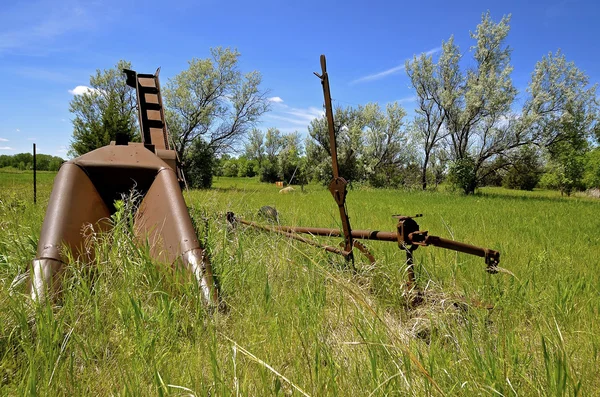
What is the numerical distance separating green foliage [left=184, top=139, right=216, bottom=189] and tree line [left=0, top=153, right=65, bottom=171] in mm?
33257

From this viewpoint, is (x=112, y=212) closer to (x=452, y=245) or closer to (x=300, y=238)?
(x=300, y=238)

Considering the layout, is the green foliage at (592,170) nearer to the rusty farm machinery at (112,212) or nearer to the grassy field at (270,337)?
the grassy field at (270,337)

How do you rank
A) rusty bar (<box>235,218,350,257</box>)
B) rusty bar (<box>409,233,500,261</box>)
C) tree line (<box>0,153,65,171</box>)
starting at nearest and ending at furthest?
1. rusty bar (<box>409,233,500,261</box>)
2. rusty bar (<box>235,218,350,257</box>)
3. tree line (<box>0,153,65,171</box>)

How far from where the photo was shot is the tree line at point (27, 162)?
54.2 m

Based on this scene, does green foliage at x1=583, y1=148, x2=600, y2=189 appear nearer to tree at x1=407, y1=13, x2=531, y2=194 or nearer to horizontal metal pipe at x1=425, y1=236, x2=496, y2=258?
tree at x1=407, y1=13, x2=531, y2=194

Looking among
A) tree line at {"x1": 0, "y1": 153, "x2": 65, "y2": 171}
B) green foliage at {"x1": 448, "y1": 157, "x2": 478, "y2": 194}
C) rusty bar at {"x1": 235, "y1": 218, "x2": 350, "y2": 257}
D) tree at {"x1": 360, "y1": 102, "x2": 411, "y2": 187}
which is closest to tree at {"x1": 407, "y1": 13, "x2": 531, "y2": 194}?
green foliage at {"x1": 448, "y1": 157, "x2": 478, "y2": 194}

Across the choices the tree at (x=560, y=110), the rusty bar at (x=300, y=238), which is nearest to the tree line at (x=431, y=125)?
the tree at (x=560, y=110)

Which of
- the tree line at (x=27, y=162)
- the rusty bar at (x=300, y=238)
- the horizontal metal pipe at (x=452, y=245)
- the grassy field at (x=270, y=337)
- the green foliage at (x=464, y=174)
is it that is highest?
the tree line at (x=27, y=162)

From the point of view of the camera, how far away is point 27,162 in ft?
→ 216

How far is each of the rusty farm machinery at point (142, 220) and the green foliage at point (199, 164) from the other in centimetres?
2960

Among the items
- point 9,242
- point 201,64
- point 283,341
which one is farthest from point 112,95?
point 283,341

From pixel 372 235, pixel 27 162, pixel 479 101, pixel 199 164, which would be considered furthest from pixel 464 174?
pixel 27 162

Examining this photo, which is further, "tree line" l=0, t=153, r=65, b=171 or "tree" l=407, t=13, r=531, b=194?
"tree line" l=0, t=153, r=65, b=171

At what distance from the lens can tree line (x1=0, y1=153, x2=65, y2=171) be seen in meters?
54.2
